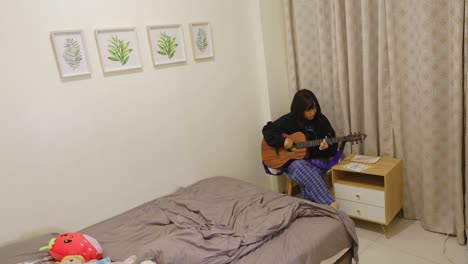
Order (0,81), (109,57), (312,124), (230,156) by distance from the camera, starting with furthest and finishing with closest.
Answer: (230,156) → (312,124) → (109,57) → (0,81)

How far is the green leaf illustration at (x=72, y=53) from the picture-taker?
190 centimetres

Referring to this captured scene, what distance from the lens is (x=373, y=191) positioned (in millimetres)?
2248

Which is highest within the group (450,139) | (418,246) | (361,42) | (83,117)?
(361,42)

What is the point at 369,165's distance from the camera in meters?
2.36

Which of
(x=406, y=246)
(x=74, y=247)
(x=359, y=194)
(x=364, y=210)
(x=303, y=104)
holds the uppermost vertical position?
(x=303, y=104)

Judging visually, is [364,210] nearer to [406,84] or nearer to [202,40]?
[406,84]

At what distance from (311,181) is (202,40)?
139 cm

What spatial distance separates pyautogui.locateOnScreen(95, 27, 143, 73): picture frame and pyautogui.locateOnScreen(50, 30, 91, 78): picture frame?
0.10 meters

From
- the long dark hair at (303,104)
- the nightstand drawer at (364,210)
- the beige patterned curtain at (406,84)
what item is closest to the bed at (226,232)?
the nightstand drawer at (364,210)

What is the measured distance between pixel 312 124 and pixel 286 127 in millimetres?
214

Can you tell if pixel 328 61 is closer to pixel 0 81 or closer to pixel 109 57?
pixel 109 57

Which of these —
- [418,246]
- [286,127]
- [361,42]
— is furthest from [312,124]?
[418,246]

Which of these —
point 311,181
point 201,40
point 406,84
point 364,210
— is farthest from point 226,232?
point 406,84

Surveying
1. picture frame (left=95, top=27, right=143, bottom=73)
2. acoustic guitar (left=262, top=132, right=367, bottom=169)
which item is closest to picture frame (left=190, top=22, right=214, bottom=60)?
picture frame (left=95, top=27, right=143, bottom=73)
